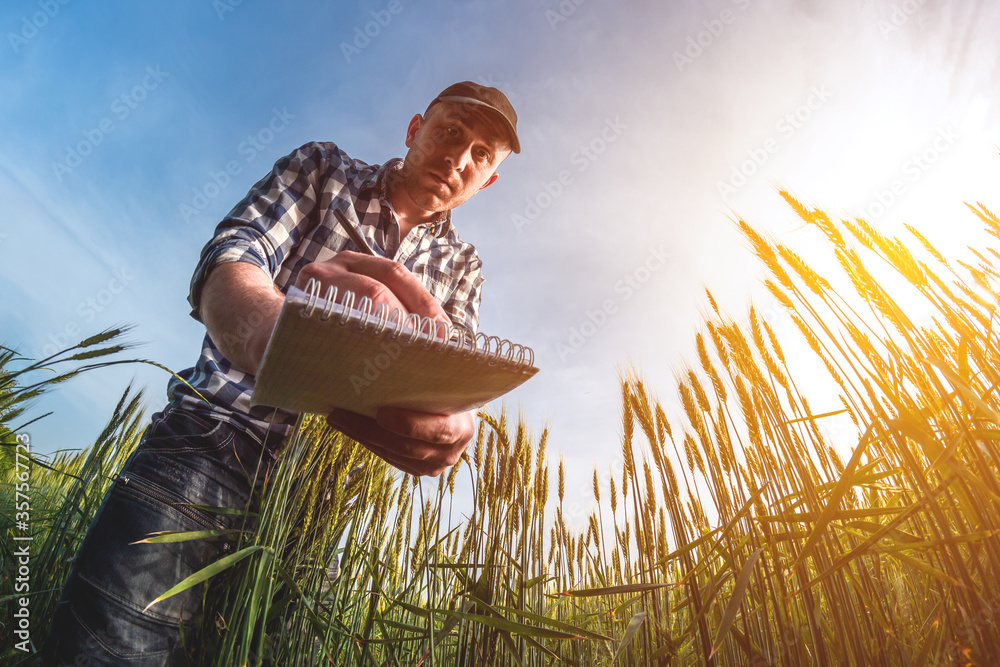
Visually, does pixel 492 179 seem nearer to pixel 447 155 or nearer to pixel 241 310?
pixel 447 155

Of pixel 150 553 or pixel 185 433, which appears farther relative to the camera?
pixel 185 433

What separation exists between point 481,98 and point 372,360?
1.34m

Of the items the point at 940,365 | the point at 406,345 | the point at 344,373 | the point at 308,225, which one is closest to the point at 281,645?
the point at 344,373

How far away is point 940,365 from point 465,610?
0.92 m

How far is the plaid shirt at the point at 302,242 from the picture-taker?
47.0 inches

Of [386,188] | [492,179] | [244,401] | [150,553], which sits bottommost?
[150,553]

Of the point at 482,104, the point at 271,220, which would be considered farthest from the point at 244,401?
the point at 482,104

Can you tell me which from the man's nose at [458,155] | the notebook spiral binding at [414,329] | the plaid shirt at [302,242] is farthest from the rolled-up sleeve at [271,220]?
the notebook spiral binding at [414,329]

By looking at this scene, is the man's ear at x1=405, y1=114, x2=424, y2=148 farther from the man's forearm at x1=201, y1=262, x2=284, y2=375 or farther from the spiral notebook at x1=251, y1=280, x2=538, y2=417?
the spiral notebook at x1=251, y1=280, x2=538, y2=417

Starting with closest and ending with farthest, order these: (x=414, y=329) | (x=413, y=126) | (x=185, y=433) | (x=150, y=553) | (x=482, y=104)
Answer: (x=414, y=329)
(x=150, y=553)
(x=185, y=433)
(x=482, y=104)
(x=413, y=126)

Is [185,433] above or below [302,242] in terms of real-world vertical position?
below

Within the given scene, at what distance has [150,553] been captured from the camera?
3.42 feet

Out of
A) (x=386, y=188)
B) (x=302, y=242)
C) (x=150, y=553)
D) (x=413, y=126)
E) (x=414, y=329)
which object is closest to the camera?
(x=414, y=329)

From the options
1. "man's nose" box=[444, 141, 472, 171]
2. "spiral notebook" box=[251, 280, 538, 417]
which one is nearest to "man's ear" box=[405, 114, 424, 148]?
"man's nose" box=[444, 141, 472, 171]
